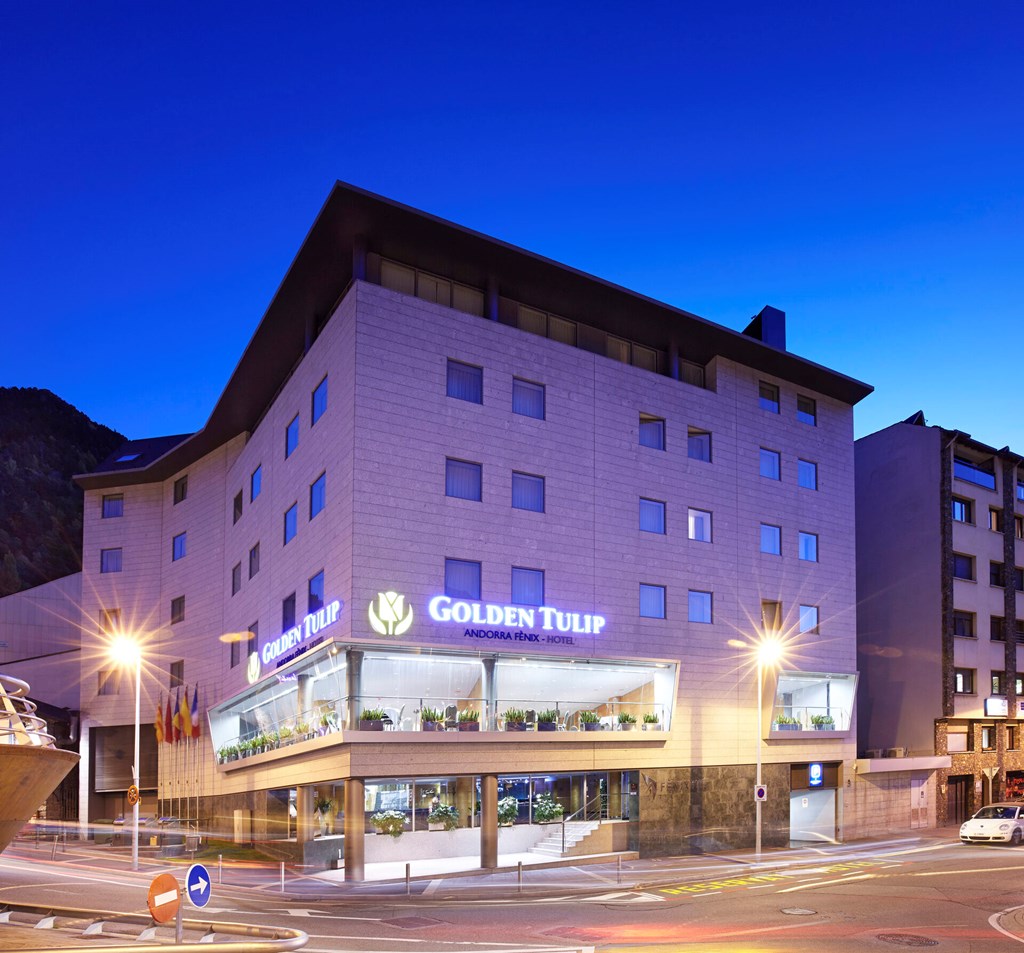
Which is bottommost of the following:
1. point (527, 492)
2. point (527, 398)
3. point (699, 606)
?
point (699, 606)

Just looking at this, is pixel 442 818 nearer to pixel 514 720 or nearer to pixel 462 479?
pixel 514 720

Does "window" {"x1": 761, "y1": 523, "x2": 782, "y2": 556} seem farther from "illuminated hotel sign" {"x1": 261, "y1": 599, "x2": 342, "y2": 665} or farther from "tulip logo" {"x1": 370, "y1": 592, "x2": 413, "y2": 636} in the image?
"illuminated hotel sign" {"x1": 261, "y1": 599, "x2": 342, "y2": 665}

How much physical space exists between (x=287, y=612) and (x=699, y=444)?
19524 millimetres

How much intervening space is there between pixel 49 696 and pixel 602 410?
48.8 meters

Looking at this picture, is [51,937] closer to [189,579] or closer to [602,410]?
[602,410]

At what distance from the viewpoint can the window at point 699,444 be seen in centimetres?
4544

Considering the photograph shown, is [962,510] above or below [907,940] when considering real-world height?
above

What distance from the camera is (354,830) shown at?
1298 inches

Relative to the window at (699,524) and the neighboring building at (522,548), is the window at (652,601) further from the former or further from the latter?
the window at (699,524)

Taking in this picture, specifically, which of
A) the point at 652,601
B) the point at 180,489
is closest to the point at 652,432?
the point at 652,601

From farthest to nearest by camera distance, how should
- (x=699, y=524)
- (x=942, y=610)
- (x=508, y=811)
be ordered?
(x=942, y=610) → (x=699, y=524) → (x=508, y=811)

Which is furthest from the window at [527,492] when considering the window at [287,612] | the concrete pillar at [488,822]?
the window at [287,612]

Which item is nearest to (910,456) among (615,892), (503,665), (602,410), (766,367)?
(766,367)

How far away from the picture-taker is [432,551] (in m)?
36.1
